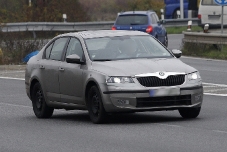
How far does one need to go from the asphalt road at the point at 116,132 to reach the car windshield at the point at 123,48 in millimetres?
1014

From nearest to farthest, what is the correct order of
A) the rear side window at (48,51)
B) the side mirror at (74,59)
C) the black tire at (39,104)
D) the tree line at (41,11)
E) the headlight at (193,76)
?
the headlight at (193,76) < the side mirror at (74,59) < the black tire at (39,104) < the rear side window at (48,51) < the tree line at (41,11)

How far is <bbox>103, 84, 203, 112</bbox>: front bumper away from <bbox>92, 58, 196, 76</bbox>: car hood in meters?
0.29

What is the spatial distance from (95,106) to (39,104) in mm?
2212

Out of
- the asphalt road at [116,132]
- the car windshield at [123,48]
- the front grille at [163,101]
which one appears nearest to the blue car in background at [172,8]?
the asphalt road at [116,132]

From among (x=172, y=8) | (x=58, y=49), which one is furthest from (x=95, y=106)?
(x=172, y=8)

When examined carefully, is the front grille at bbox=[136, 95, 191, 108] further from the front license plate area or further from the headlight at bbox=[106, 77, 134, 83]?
the headlight at bbox=[106, 77, 134, 83]

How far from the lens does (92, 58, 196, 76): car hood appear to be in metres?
13.1

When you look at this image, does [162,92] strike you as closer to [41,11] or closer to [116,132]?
[116,132]

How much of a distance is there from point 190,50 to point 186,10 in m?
26.5

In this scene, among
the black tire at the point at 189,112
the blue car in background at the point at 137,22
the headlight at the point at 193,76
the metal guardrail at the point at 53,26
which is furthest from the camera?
the metal guardrail at the point at 53,26

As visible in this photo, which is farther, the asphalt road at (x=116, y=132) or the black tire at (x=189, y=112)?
the black tire at (x=189, y=112)

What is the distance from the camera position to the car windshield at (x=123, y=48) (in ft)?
46.0

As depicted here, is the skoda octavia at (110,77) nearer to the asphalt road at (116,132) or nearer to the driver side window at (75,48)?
the driver side window at (75,48)

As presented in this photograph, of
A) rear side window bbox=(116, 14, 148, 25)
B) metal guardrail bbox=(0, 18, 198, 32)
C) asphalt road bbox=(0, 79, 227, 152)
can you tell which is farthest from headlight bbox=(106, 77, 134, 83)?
metal guardrail bbox=(0, 18, 198, 32)
